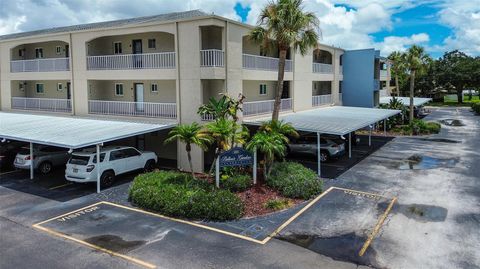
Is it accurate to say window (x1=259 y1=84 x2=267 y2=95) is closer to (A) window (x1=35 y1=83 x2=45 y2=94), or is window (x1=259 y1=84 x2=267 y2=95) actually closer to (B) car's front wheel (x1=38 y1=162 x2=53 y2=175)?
(B) car's front wheel (x1=38 y1=162 x2=53 y2=175)

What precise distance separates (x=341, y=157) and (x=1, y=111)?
2650 cm

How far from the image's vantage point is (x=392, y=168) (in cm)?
2333

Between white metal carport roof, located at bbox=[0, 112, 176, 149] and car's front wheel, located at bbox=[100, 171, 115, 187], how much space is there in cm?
195

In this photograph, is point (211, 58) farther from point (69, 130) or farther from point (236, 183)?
point (69, 130)

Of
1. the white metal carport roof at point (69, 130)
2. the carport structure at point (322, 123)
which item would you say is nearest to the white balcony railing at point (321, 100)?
the carport structure at point (322, 123)

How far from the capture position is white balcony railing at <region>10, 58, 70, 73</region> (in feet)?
89.1

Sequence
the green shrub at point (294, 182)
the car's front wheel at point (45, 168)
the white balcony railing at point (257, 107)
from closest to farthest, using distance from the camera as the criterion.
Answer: the green shrub at point (294, 182) < the car's front wheel at point (45, 168) < the white balcony railing at point (257, 107)

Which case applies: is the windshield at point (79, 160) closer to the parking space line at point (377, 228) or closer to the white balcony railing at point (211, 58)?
the white balcony railing at point (211, 58)

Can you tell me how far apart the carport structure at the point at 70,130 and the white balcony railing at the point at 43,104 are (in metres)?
1.41

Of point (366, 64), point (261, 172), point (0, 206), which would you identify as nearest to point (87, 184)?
point (0, 206)

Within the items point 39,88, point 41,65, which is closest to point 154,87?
point 41,65

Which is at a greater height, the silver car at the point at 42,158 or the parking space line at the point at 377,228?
the silver car at the point at 42,158

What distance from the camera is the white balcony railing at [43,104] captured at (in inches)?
1091

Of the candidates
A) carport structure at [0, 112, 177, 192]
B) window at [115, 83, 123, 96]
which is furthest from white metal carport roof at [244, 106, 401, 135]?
window at [115, 83, 123, 96]
